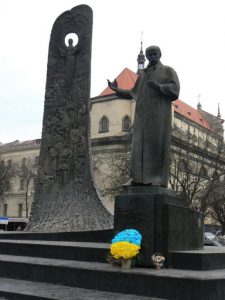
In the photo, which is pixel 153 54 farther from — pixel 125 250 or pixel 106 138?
pixel 106 138

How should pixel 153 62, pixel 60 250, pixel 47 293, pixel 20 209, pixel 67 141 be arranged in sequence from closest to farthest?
pixel 47 293
pixel 60 250
pixel 153 62
pixel 67 141
pixel 20 209

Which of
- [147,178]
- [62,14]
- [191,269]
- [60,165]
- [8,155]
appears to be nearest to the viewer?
[191,269]

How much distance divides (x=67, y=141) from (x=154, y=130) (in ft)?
19.4

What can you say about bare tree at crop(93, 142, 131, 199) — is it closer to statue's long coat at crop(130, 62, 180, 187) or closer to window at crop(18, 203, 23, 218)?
window at crop(18, 203, 23, 218)

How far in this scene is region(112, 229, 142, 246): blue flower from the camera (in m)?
7.49

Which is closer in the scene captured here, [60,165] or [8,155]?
[60,165]

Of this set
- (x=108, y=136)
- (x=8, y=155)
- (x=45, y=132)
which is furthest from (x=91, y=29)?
(x=8, y=155)

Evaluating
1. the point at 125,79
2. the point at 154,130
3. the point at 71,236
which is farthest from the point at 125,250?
the point at 125,79

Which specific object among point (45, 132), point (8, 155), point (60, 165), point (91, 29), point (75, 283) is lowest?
point (75, 283)

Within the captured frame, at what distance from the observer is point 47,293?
7.04m

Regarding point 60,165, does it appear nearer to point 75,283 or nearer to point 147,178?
point 147,178

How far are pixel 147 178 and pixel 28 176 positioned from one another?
4859 cm

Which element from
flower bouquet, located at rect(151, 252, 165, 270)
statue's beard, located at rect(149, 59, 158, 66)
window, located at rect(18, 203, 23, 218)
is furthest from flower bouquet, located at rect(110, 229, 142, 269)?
window, located at rect(18, 203, 23, 218)

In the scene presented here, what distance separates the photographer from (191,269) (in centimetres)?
736
